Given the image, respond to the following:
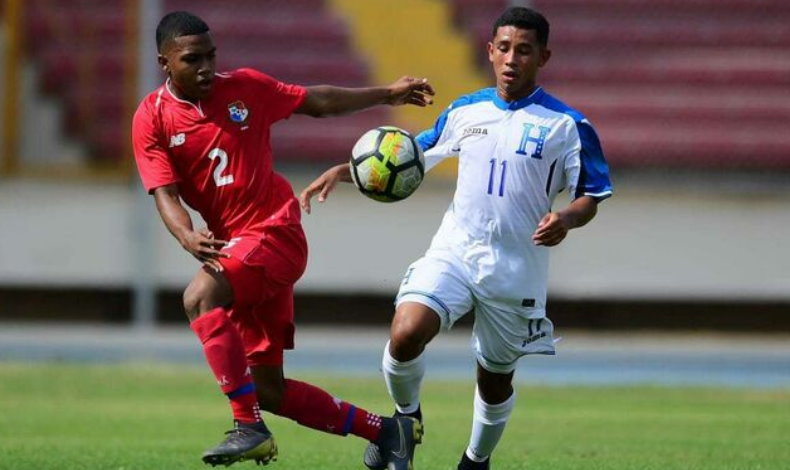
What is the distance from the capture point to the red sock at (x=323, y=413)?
7605mm

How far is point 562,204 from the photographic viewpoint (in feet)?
57.1

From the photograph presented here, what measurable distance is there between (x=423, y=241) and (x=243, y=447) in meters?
10.7

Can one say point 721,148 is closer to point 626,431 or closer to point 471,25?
point 471,25

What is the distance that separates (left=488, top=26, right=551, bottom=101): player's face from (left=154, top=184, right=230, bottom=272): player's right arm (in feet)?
5.11

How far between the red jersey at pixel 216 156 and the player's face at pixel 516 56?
1179 millimetres

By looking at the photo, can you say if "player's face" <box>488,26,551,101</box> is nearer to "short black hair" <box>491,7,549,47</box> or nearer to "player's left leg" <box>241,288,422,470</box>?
"short black hair" <box>491,7,549,47</box>

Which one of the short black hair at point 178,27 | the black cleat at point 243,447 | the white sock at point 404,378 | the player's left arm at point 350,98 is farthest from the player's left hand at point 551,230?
the short black hair at point 178,27

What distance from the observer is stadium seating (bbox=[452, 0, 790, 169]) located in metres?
17.6

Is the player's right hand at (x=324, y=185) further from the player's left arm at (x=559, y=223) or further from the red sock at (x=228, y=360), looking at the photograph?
the player's left arm at (x=559, y=223)

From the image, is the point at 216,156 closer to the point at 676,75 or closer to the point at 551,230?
the point at 551,230

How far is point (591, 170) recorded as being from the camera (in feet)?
24.7

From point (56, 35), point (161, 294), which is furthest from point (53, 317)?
point (56, 35)

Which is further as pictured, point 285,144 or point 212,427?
point 285,144

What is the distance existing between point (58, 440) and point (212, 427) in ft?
4.50
